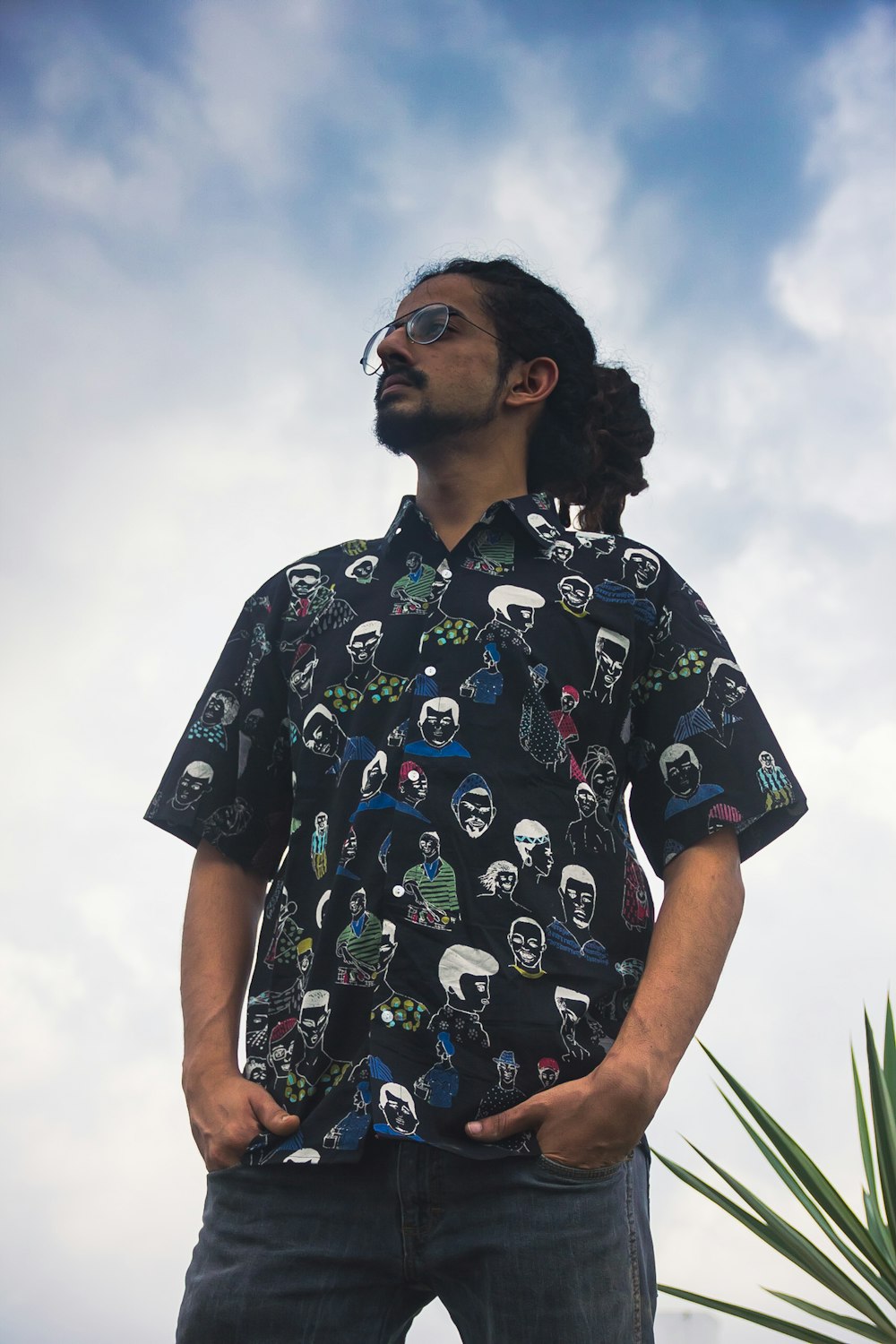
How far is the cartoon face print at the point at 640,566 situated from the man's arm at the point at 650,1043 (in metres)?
0.51

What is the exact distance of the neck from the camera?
221 centimetres

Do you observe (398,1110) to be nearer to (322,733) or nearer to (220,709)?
(322,733)

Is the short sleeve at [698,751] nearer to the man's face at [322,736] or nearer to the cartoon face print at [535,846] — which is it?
the cartoon face print at [535,846]

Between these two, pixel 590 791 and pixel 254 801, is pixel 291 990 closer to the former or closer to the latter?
pixel 254 801

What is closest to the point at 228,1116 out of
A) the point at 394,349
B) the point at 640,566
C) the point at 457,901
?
the point at 457,901

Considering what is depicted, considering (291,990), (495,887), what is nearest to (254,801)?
(291,990)

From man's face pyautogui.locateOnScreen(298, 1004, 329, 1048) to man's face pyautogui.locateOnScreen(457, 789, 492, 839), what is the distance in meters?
0.31

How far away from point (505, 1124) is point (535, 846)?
38 centimetres

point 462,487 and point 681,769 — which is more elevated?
point 462,487

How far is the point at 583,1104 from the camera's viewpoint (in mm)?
1463

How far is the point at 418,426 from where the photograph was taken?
87.0 inches

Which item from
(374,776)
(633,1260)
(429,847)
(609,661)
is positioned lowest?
(633,1260)

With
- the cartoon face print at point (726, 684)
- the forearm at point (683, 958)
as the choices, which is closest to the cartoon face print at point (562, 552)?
the cartoon face print at point (726, 684)

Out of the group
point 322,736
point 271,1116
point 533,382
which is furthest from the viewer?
point 533,382
